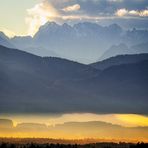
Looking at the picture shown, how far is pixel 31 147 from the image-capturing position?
116062 millimetres

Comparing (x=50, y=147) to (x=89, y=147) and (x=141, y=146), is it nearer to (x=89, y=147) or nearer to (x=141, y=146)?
(x=89, y=147)

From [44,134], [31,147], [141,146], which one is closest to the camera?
[141,146]

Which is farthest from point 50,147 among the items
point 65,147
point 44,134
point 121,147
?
point 44,134

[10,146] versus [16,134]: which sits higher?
[16,134]

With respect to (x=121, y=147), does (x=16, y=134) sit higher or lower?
higher

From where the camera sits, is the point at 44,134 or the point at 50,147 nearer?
the point at 50,147

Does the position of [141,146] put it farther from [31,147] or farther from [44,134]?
[44,134]

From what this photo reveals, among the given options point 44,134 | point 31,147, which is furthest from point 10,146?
point 44,134

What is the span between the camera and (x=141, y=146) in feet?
346

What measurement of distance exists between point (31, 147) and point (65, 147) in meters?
5.79

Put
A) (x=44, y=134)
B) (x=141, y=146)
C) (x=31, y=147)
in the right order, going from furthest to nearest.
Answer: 1. (x=44, y=134)
2. (x=31, y=147)
3. (x=141, y=146)

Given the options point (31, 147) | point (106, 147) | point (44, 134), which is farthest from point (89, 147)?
point (44, 134)

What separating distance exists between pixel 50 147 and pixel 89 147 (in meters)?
6.91

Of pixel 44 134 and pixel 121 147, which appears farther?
pixel 44 134
